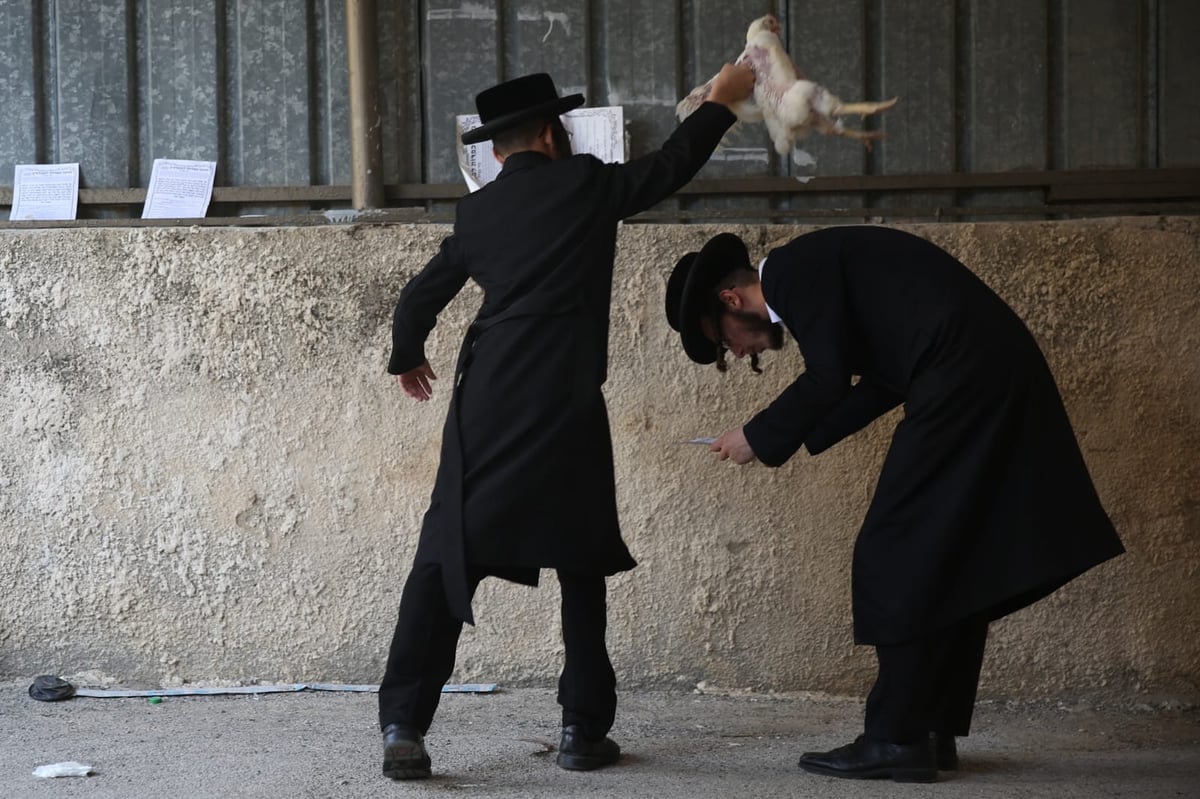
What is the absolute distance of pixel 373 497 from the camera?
145 inches

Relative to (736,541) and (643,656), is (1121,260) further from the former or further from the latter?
(643,656)

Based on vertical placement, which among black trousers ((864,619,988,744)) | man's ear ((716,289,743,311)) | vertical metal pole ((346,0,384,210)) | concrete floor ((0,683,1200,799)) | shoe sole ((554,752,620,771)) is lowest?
concrete floor ((0,683,1200,799))

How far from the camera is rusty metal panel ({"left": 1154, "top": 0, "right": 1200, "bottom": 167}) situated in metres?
4.17

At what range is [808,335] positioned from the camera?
2623mm

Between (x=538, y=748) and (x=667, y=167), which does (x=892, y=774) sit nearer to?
(x=538, y=748)

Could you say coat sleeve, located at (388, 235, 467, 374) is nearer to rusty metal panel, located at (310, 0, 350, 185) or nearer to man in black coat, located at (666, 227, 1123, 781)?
man in black coat, located at (666, 227, 1123, 781)

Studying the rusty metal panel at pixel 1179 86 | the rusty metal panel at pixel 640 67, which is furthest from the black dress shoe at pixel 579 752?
the rusty metal panel at pixel 1179 86

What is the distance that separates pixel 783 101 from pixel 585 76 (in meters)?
1.59

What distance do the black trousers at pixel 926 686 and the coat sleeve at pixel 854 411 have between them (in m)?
0.52

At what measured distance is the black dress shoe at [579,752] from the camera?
287 cm

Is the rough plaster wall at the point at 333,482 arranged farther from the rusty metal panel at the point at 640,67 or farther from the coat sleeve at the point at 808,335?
the coat sleeve at the point at 808,335

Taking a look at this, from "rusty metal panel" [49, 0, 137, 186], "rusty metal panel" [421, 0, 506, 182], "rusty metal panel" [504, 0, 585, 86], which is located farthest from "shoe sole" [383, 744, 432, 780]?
"rusty metal panel" [49, 0, 137, 186]

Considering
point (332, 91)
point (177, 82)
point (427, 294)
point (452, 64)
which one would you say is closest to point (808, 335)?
point (427, 294)

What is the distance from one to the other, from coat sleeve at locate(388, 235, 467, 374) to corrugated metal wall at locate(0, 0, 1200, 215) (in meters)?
1.44
